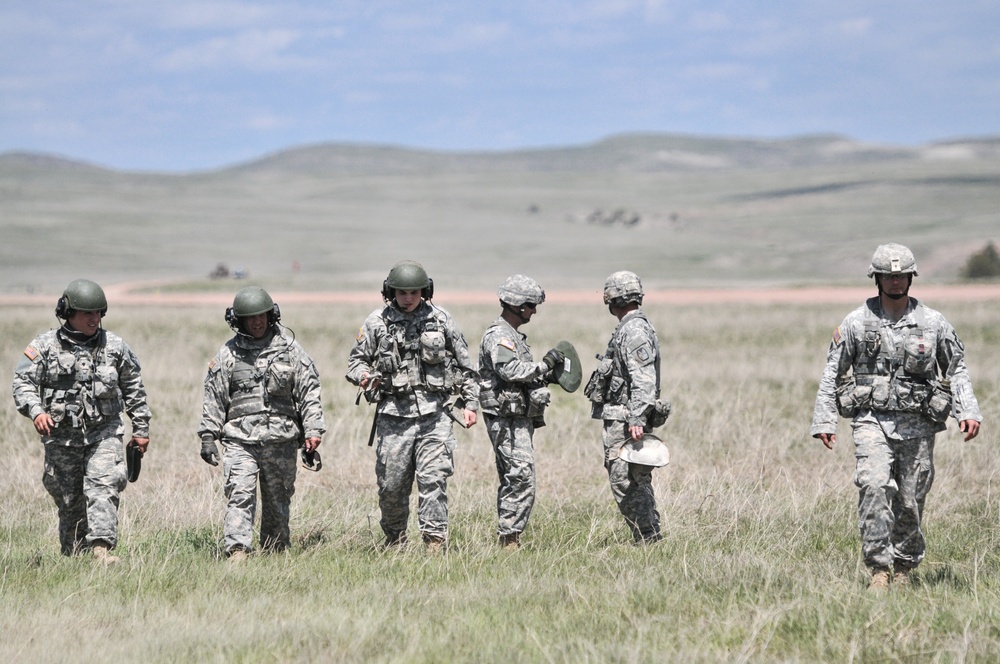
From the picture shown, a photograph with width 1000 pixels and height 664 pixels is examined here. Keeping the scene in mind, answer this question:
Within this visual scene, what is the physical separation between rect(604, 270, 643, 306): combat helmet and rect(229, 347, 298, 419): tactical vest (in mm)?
2131

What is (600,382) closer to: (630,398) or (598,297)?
(630,398)

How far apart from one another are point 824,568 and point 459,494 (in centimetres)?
332

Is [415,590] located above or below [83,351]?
below

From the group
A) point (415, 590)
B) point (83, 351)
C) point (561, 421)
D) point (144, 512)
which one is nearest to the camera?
point (415, 590)

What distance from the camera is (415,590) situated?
6199 millimetres

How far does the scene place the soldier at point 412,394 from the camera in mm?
7402

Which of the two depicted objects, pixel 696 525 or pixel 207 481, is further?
pixel 207 481

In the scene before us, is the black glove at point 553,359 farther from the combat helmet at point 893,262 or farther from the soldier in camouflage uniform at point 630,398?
the combat helmet at point 893,262

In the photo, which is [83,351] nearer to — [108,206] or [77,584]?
[77,584]

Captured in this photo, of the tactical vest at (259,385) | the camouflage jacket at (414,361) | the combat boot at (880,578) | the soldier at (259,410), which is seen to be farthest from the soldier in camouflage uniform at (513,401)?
the combat boot at (880,578)

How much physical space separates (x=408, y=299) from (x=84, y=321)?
202cm

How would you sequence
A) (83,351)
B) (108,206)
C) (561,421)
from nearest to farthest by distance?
(83,351), (561,421), (108,206)

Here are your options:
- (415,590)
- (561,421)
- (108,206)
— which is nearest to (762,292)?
(561,421)

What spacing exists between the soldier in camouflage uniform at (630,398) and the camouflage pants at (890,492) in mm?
1337
